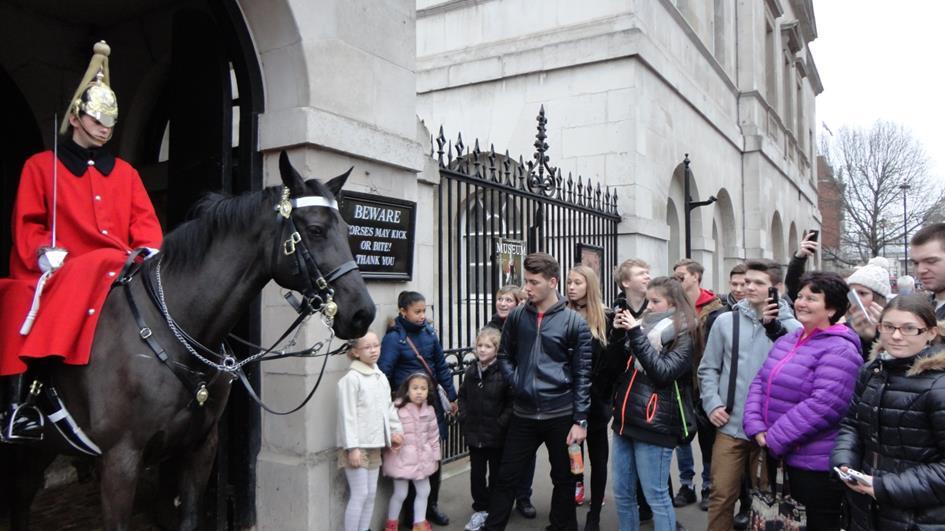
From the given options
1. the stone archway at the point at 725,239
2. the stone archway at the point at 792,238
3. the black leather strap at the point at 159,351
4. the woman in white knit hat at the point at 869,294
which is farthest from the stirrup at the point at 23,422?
the stone archway at the point at 792,238

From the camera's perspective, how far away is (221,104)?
16.3ft

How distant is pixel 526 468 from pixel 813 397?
77.3 inches

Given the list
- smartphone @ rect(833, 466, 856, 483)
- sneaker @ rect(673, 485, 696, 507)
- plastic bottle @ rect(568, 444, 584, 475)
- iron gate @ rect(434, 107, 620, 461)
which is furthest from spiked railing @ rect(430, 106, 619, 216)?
smartphone @ rect(833, 466, 856, 483)

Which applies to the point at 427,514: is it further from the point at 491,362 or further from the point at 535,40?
the point at 535,40

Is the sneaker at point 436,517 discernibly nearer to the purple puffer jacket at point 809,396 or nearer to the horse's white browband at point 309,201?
the purple puffer jacket at point 809,396

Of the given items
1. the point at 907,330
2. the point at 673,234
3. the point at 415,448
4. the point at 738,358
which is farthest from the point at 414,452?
the point at 673,234

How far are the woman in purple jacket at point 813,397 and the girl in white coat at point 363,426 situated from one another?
2.42 meters

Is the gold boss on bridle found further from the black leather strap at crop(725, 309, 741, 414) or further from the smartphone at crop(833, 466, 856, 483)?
the black leather strap at crop(725, 309, 741, 414)

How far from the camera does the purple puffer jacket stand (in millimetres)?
3545

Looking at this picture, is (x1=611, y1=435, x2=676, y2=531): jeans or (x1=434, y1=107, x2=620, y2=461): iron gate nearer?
(x1=611, y1=435, x2=676, y2=531): jeans

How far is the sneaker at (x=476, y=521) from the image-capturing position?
510 cm

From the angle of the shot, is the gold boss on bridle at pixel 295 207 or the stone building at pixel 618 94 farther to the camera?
the stone building at pixel 618 94

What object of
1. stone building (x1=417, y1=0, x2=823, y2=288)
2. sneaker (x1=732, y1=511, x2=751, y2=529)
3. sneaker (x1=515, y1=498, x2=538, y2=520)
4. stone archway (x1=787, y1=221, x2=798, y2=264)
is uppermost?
stone building (x1=417, y1=0, x2=823, y2=288)

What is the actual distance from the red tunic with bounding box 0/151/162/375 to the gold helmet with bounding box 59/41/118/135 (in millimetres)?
281
